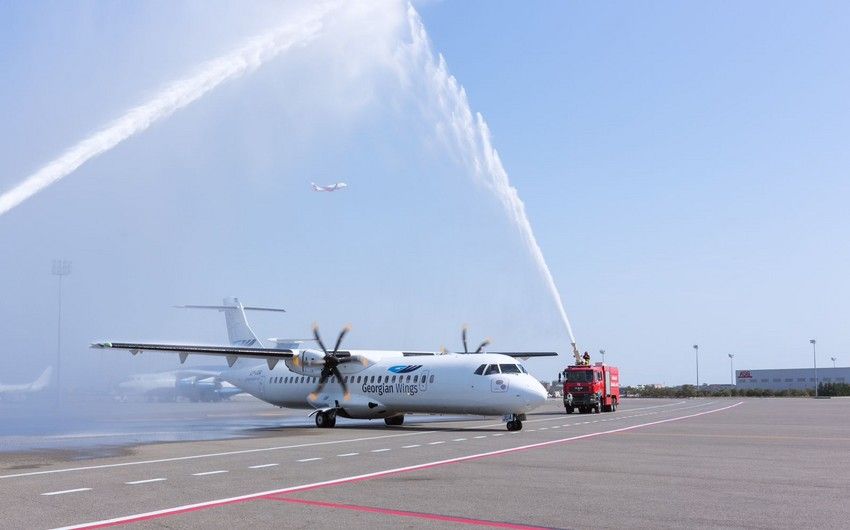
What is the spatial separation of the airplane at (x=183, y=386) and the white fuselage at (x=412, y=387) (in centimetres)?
3049

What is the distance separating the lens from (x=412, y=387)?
103 ft

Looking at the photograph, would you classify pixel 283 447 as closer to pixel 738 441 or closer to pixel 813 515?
pixel 738 441

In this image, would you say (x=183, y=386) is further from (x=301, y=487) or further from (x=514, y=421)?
(x=301, y=487)

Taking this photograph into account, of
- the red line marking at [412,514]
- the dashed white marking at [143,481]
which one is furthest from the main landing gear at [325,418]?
the red line marking at [412,514]

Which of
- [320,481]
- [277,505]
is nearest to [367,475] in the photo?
[320,481]

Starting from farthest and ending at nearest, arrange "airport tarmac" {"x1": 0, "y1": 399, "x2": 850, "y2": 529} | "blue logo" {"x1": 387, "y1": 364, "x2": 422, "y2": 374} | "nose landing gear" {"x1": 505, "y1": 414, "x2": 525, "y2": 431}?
"blue logo" {"x1": 387, "y1": 364, "x2": 422, "y2": 374} < "nose landing gear" {"x1": 505, "y1": 414, "x2": 525, "y2": 431} < "airport tarmac" {"x1": 0, "y1": 399, "x2": 850, "y2": 529}

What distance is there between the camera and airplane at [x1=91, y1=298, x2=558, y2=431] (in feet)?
91.1

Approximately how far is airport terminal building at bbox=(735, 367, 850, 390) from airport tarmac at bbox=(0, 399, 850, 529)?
125 metres

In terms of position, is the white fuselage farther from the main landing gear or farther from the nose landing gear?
the main landing gear

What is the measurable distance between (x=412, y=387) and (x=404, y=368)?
1.23 meters

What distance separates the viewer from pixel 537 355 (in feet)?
140

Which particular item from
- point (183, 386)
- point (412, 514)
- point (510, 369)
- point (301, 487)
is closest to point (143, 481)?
point (301, 487)

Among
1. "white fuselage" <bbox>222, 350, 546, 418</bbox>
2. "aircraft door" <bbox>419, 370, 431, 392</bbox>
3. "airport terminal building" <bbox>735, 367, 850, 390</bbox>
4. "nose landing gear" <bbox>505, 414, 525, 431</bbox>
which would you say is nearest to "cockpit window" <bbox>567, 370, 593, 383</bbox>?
"white fuselage" <bbox>222, 350, 546, 418</bbox>

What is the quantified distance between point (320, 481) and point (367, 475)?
1.08 metres
